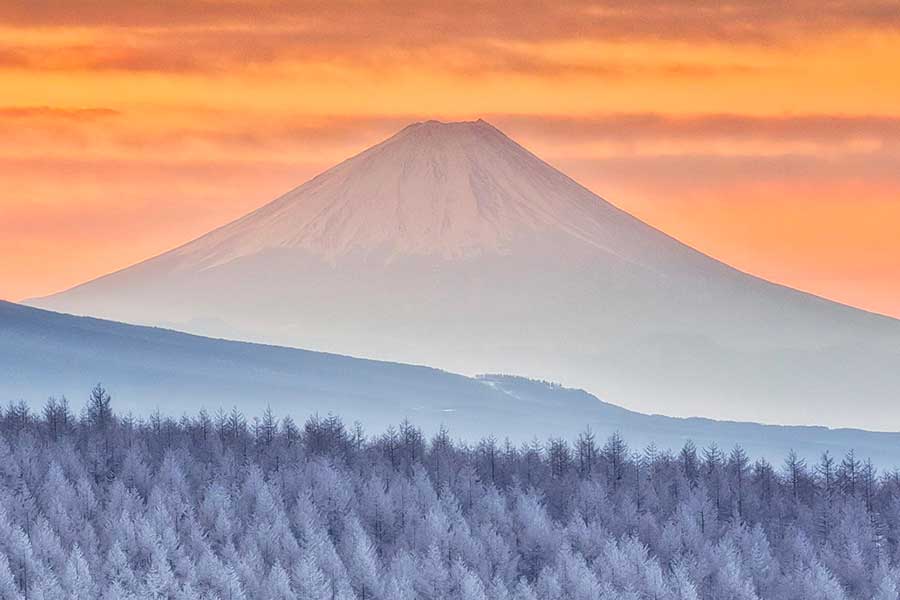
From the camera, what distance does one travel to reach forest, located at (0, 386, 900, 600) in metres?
72.8

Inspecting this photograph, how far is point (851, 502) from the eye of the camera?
10088 centimetres

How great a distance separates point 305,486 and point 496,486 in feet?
43.8

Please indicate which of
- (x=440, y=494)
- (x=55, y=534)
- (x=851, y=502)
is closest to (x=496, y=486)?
(x=440, y=494)

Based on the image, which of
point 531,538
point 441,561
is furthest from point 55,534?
point 531,538

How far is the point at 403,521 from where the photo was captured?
296 ft

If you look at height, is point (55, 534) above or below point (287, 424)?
below

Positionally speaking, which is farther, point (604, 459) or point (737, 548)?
point (604, 459)

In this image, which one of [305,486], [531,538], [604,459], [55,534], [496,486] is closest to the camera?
[55,534]

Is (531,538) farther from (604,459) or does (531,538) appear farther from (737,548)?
(604,459)

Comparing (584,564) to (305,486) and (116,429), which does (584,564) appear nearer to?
(305,486)

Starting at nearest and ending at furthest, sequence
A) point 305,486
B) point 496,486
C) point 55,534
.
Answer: point 55,534 → point 305,486 → point 496,486

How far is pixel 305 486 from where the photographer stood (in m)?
96.1

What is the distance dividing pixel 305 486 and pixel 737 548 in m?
18.4

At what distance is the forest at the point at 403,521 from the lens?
72812 millimetres
